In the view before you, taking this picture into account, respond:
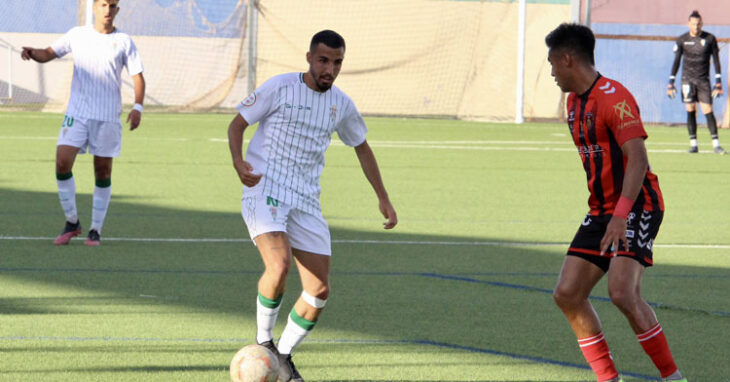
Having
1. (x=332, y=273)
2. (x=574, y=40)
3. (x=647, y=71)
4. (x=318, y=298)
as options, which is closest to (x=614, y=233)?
(x=574, y=40)

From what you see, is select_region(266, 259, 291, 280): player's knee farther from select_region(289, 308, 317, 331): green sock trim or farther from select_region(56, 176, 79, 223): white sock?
select_region(56, 176, 79, 223): white sock

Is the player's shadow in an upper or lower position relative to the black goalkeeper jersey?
lower

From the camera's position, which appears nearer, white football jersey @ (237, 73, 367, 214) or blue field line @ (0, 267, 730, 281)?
white football jersey @ (237, 73, 367, 214)

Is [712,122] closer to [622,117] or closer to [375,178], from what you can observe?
[375,178]

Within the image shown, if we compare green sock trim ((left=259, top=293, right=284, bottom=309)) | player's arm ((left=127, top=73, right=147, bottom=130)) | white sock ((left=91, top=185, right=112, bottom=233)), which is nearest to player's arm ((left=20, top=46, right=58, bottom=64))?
player's arm ((left=127, top=73, right=147, bottom=130))

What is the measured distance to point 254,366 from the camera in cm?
535

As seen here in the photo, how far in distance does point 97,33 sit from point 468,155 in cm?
1159

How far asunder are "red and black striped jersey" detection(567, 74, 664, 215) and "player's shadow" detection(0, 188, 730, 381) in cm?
102

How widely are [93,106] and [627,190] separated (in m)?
6.21

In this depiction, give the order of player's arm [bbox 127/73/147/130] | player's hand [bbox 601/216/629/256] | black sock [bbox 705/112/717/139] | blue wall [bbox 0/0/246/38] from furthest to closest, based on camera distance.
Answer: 1. blue wall [bbox 0/0/246/38]
2. black sock [bbox 705/112/717/139]
3. player's arm [bbox 127/73/147/130]
4. player's hand [bbox 601/216/629/256]

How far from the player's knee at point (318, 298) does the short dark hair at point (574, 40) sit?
1639 mm

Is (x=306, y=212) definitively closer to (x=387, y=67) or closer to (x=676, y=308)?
(x=676, y=308)

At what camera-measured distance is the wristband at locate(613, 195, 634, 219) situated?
5066 millimetres

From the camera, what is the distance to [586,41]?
552 centimetres
